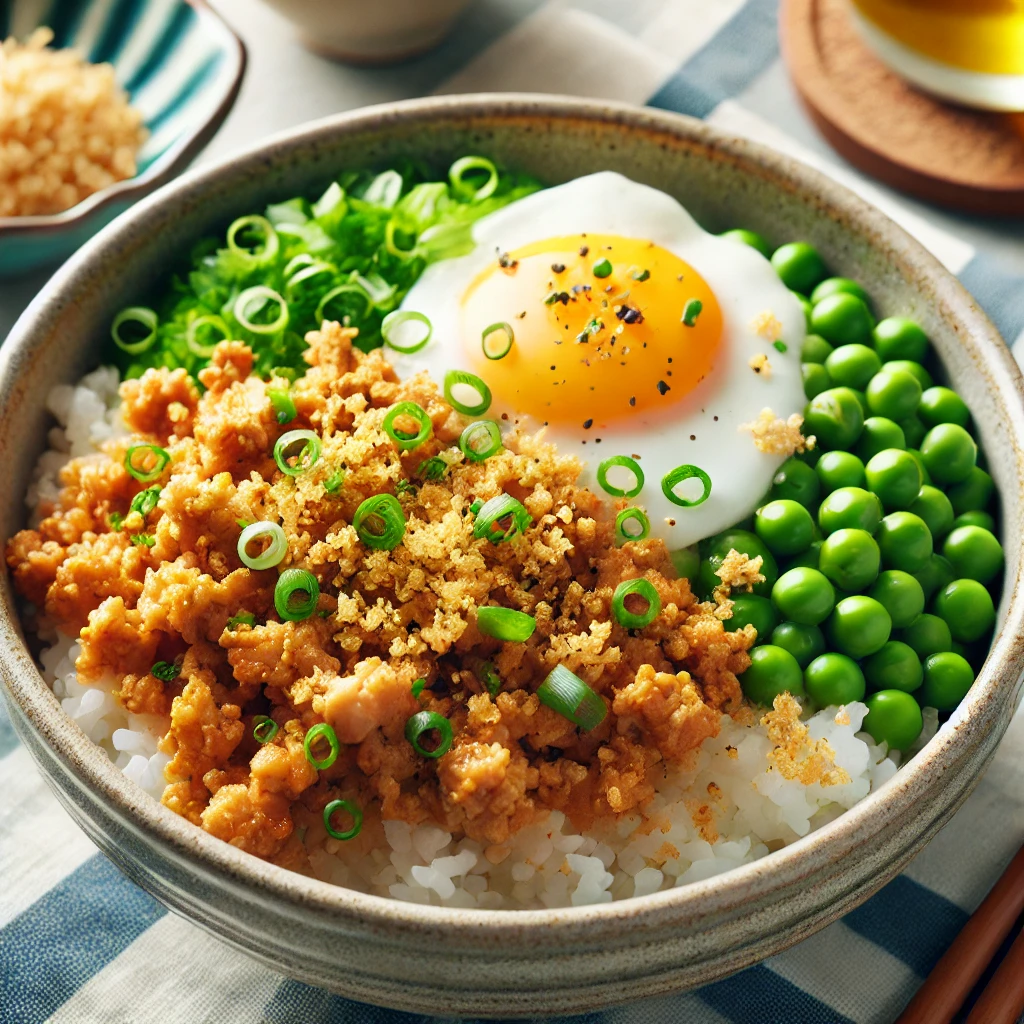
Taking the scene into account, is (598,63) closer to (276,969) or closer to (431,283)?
(431,283)

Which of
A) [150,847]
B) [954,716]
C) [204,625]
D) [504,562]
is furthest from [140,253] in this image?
[954,716]

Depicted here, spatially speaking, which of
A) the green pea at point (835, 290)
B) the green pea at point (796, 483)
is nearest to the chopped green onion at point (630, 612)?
the green pea at point (796, 483)

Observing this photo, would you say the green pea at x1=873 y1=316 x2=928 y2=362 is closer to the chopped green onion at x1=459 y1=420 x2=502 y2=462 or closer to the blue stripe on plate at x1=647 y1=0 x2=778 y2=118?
the chopped green onion at x1=459 y1=420 x2=502 y2=462

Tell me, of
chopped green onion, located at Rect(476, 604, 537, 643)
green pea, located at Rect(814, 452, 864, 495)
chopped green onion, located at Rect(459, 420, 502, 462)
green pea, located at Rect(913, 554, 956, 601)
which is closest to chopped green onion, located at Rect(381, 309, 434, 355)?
chopped green onion, located at Rect(459, 420, 502, 462)

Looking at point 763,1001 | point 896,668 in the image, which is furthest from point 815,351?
point 763,1001

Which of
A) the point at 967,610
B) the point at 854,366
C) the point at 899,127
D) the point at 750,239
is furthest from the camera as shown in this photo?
the point at 899,127

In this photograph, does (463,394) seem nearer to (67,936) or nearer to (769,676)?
(769,676)

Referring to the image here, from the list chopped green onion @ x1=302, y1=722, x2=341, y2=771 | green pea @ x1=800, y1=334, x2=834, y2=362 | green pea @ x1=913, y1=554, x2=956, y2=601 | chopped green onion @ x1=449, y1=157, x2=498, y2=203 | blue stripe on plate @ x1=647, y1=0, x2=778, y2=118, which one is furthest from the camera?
blue stripe on plate @ x1=647, y1=0, x2=778, y2=118
